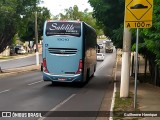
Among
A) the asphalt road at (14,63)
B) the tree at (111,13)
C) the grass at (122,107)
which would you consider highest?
the tree at (111,13)

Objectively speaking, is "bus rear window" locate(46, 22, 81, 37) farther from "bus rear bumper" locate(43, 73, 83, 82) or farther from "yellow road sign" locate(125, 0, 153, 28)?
"yellow road sign" locate(125, 0, 153, 28)

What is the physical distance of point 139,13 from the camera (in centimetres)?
1284

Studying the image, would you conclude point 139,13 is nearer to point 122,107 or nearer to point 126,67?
point 122,107

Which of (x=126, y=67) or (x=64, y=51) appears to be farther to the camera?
(x=64, y=51)

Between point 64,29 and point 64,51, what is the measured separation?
50.6 inches

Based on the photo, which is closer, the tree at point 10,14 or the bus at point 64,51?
the bus at point 64,51

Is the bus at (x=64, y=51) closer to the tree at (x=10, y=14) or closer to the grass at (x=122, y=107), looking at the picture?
the grass at (x=122, y=107)

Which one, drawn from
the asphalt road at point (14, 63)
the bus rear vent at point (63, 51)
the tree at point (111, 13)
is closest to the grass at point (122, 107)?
the bus rear vent at point (63, 51)

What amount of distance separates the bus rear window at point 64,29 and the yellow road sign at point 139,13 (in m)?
9.76

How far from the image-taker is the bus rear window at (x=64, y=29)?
74.5ft

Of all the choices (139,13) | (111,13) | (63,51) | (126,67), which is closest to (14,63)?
(111,13)

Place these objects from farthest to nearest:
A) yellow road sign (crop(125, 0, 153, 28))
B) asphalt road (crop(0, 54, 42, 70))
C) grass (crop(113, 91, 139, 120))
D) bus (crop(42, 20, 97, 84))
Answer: asphalt road (crop(0, 54, 42, 70)), bus (crop(42, 20, 97, 84)), yellow road sign (crop(125, 0, 153, 28)), grass (crop(113, 91, 139, 120))

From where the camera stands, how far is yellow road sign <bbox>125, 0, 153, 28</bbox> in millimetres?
12656

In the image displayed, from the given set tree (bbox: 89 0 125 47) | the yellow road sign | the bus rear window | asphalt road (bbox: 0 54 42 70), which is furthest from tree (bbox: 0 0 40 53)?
the yellow road sign
